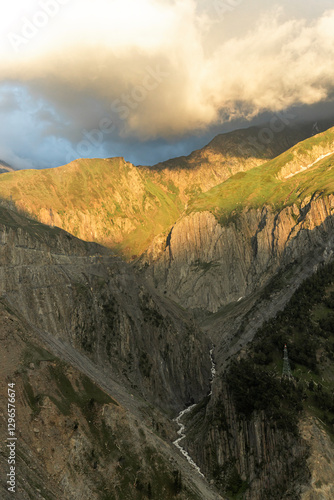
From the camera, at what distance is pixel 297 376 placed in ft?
205

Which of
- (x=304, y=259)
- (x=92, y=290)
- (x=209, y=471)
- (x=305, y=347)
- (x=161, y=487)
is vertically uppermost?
(x=92, y=290)

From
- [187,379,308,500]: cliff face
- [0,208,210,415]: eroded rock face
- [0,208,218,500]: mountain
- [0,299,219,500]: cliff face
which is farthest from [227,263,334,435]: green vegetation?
[0,208,210,415]: eroded rock face

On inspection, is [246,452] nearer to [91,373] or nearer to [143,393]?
[143,393]

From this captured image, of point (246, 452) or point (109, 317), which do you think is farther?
point (109, 317)

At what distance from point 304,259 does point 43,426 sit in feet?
386

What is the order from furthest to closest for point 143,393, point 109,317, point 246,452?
point 109,317
point 143,393
point 246,452

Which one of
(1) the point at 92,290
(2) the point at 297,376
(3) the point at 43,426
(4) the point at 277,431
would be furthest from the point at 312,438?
(1) the point at 92,290

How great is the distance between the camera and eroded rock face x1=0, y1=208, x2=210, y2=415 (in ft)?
257

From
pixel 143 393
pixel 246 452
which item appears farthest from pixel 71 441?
pixel 143 393

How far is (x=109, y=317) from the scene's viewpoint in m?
94.2

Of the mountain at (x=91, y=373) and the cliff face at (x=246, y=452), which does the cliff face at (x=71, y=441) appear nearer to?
the mountain at (x=91, y=373)

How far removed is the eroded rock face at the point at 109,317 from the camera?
3081 inches

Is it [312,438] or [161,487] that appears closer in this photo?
[161,487]

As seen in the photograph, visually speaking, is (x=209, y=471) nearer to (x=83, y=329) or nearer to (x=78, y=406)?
(x=78, y=406)
